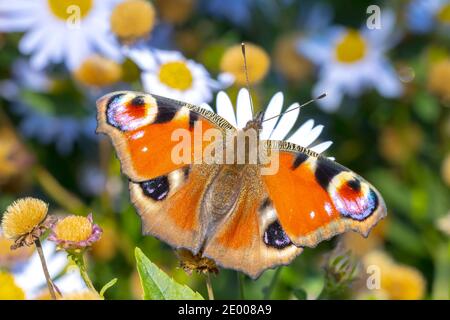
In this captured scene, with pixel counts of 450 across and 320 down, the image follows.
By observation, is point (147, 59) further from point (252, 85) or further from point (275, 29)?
point (275, 29)

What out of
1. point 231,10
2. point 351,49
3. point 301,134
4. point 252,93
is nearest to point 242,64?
point 252,93

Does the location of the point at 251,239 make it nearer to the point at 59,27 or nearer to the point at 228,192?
the point at 228,192

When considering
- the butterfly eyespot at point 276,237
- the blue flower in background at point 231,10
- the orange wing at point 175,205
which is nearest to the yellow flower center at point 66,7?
the blue flower in background at point 231,10

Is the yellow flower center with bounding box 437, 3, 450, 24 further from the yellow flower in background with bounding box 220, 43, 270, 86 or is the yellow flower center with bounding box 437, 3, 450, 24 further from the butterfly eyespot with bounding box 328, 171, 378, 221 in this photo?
the butterfly eyespot with bounding box 328, 171, 378, 221

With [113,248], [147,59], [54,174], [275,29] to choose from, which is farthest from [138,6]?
[275,29]

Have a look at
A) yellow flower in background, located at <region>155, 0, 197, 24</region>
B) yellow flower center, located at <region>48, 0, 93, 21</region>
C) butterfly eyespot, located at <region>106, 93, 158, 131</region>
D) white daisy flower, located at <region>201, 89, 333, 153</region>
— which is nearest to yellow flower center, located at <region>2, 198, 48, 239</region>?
butterfly eyespot, located at <region>106, 93, 158, 131</region>
